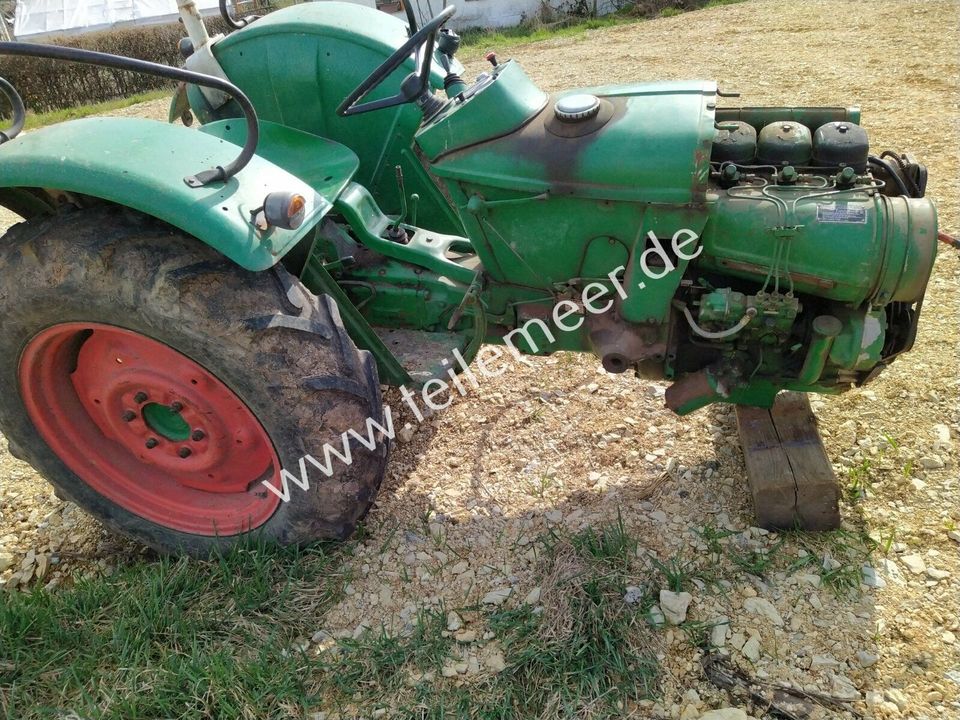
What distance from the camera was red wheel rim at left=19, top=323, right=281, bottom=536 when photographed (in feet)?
6.98

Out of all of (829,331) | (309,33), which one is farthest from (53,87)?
(829,331)

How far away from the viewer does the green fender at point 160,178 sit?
179 centimetres

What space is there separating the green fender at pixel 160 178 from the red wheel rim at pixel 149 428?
399 millimetres

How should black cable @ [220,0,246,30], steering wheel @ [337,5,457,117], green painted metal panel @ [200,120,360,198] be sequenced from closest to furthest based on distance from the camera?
steering wheel @ [337,5,457,117] → green painted metal panel @ [200,120,360,198] → black cable @ [220,0,246,30]

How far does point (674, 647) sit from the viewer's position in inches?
75.7

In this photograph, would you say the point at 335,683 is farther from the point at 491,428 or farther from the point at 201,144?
the point at 201,144

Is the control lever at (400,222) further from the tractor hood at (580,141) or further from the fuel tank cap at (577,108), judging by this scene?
the fuel tank cap at (577,108)

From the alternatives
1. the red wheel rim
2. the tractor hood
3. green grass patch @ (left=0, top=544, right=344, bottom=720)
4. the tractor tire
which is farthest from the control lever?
green grass patch @ (left=0, top=544, right=344, bottom=720)

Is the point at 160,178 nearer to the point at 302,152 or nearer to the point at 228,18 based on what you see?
the point at 302,152

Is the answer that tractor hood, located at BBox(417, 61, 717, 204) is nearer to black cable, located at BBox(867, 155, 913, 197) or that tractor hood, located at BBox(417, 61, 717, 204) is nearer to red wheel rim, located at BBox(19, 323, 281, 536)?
black cable, located at BBox(867, 155, 913, 197)

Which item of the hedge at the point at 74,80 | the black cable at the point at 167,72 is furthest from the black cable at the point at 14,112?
the hedge at the point at 74,80

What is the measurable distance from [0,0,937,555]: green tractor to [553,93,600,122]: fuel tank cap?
1 cm

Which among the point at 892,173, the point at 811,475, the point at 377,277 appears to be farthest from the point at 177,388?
the point at 892,173

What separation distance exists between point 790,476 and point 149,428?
197 cm
